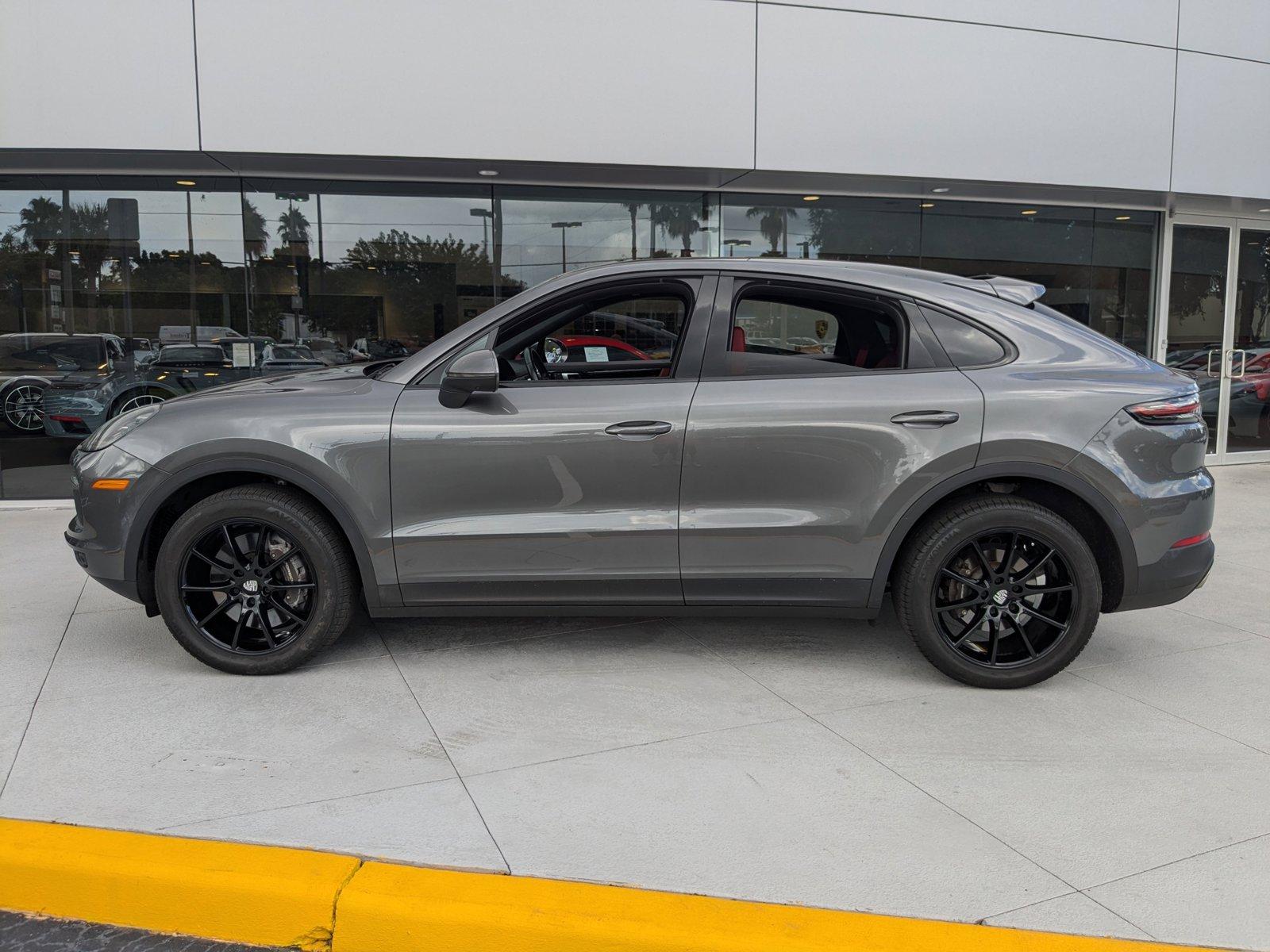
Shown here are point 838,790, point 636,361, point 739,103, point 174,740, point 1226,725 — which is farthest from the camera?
point 739,103

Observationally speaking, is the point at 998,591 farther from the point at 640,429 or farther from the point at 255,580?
the point at 255,580

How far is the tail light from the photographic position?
12.8 ft

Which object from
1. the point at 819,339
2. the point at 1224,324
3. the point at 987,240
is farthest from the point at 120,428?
the point at 1224,324

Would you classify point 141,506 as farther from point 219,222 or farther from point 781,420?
point 219,222

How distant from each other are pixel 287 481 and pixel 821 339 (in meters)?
2.37

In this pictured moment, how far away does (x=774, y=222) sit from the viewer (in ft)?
31.0

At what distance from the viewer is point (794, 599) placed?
4043 mm

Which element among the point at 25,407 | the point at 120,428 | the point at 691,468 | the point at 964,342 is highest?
the point at 964,342

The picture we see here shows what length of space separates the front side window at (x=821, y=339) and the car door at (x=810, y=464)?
3 centimetres

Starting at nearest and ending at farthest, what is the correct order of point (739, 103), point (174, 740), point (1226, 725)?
point (174, 740) → point (1226, 725) → point (739, 103)

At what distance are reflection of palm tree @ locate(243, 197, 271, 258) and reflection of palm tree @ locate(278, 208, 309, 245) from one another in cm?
14

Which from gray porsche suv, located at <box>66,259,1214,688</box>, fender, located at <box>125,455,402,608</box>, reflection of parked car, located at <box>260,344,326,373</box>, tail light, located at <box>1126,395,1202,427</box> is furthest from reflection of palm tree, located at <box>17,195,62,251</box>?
tail light, located at <box>1126,395,1202,427</box>

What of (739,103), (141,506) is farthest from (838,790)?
(739,103)

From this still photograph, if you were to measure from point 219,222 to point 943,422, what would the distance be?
23.5 ft
